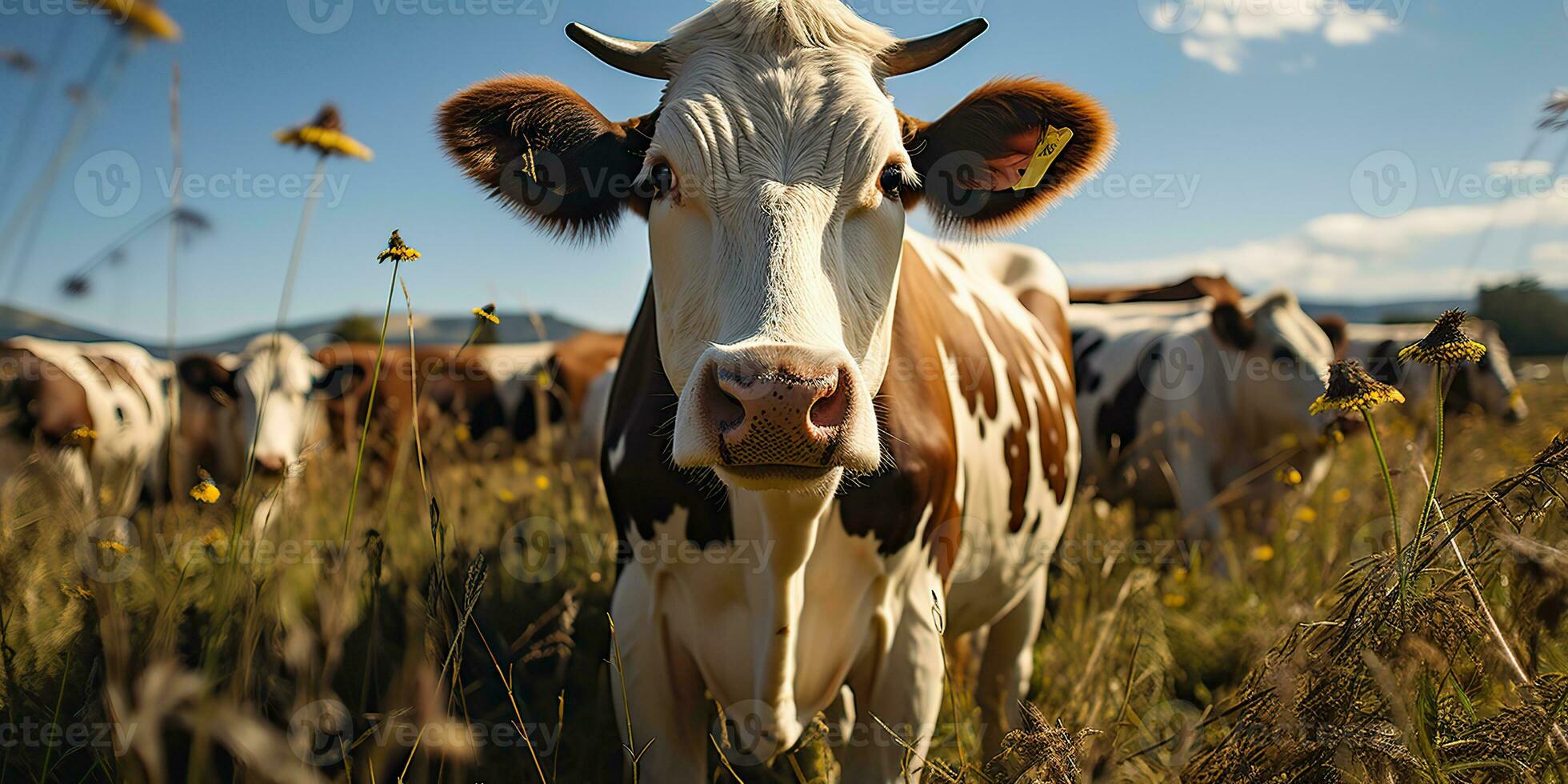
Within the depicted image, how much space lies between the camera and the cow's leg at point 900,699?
265 cm

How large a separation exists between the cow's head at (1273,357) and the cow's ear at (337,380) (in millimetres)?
7690

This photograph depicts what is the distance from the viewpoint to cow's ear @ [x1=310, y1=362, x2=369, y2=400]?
8773mm

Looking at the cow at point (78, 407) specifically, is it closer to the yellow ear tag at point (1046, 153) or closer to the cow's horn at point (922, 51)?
the cow's horn at point (922, 51)

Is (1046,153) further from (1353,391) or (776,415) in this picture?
(776,415)

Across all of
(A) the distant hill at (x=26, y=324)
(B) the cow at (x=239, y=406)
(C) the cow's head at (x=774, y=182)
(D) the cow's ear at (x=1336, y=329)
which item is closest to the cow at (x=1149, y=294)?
(D) the cow's ear at (x=1336, y=329)

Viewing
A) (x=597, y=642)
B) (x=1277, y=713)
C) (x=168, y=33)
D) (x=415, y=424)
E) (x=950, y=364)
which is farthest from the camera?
(x=597, y=642)

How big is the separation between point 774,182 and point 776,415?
0.65 meters

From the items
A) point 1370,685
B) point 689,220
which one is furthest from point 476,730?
point 1370,685

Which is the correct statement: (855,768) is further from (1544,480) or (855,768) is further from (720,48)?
(720,48)

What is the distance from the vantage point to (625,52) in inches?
100

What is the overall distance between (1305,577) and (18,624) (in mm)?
5563

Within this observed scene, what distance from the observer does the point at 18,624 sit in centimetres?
284

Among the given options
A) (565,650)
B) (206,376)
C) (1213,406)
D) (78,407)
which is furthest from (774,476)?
(206,376)

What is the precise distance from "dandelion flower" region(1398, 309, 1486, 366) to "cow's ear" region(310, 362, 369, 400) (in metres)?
8.66
